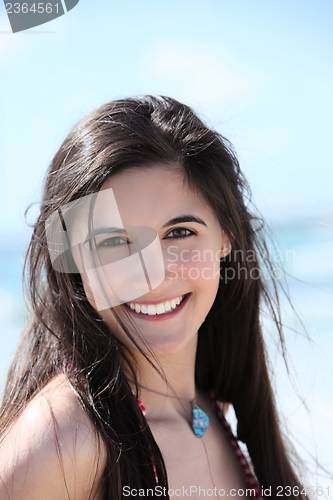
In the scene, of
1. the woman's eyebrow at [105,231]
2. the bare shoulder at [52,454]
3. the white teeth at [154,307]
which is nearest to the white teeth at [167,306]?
the white teeth at [154,307]

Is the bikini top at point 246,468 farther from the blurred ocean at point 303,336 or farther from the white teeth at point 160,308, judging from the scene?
the white teeth at point 160,308

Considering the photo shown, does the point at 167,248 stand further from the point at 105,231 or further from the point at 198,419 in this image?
the point at 198,419

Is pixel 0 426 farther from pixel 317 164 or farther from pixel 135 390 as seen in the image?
pixel 317 164

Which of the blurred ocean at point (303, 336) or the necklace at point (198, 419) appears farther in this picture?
the blurred ocean at point (303, 336)

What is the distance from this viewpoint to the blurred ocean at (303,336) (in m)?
2.84

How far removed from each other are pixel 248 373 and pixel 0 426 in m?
1.06

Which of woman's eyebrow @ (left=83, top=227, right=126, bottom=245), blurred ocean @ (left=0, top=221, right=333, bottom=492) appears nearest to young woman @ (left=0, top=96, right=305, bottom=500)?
woman's eyebrow @ (left=83, top=227, right=126, bottom=245)

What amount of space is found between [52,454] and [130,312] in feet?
1.70

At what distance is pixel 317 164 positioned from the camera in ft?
22.7

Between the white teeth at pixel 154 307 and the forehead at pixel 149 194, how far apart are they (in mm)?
272

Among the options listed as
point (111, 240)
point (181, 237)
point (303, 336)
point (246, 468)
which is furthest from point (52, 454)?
point (303, 336)

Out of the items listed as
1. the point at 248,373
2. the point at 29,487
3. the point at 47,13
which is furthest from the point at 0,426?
the point at 47,13

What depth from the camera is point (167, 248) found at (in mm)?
1635

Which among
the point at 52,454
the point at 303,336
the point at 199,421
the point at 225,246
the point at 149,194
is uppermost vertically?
the point at 149,194
